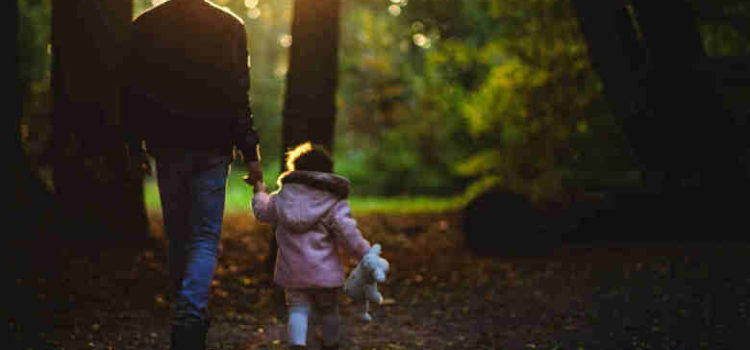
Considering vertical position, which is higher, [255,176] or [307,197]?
[255,176]

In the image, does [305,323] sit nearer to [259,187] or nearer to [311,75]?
[259,187]

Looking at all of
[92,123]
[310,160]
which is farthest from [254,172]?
[92,123]

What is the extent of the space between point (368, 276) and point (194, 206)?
982 millimetres

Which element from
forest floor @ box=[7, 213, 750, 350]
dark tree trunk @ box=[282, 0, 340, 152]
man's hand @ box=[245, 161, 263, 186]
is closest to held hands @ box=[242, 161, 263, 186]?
man's hand @ box=[245, 161, 263, 186]

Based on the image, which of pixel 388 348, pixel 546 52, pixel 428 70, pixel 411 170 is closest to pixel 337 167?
pixel 411 170

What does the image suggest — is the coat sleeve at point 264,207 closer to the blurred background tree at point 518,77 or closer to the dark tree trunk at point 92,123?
the dark tree trunk at point 92,123

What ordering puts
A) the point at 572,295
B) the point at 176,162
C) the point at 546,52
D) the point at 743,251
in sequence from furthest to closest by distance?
1. the point at 546,52
2. the point at 743,251
3. the point at 572,295
4. the point at 176,162

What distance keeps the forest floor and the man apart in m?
1.43

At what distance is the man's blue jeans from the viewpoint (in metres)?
5.18

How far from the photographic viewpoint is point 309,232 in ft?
17.6

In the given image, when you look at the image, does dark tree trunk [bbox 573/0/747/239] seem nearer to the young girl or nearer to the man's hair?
the man's hair

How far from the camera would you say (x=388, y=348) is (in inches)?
260

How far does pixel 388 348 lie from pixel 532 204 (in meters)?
4.64

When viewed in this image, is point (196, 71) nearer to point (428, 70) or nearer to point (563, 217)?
point (563, 217)
